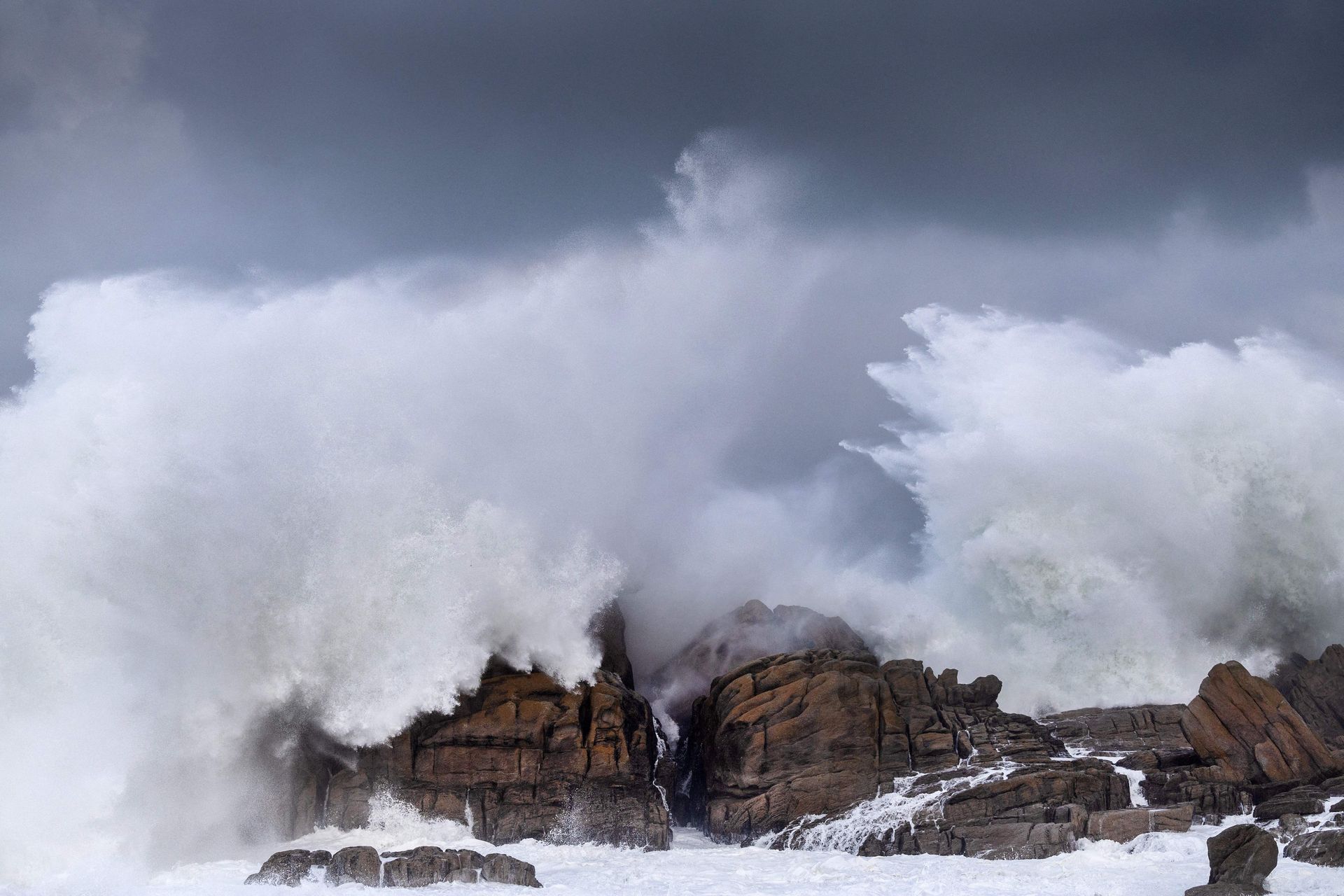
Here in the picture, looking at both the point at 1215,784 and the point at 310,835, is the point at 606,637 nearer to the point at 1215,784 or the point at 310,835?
the point at 310,835

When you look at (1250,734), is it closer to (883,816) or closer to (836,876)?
(883,816)

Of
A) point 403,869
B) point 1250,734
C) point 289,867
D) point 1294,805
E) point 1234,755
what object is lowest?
point 1294,805

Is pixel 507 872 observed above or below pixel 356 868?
below

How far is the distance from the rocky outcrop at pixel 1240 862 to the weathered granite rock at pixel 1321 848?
1.57 meters

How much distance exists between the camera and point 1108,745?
1388 inches

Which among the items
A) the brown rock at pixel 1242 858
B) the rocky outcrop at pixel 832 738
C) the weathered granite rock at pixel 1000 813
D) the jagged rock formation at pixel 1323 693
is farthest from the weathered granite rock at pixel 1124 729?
the brown rock at pixel 1242 858

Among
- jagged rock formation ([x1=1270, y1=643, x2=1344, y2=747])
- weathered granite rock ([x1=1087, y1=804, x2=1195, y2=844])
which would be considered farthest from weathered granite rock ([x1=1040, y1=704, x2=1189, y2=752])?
weathered granite rock ([x1=1087, y1=804, x2=1195, y2=844])

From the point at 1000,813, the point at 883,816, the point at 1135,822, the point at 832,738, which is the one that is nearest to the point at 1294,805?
the point at 1135,822

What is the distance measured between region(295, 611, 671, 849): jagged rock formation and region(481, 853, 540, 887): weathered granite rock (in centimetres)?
648

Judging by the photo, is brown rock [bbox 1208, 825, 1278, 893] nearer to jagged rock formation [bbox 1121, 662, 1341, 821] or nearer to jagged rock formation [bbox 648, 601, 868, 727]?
jagged rock formation [bbox 1121, 662, 1341, 821]

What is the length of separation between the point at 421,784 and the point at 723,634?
54.9 feet

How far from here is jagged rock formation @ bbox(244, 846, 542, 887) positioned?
85.0ft

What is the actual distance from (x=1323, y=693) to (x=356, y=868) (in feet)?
110

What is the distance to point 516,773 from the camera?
112 ft
